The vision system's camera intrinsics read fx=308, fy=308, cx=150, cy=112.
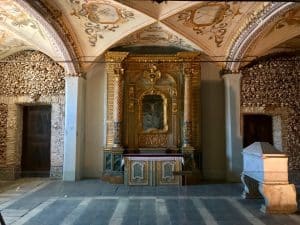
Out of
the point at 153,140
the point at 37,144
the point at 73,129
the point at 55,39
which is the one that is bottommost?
the point at 37,144

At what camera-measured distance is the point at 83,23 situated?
7.43m

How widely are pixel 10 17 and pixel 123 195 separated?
185 inches

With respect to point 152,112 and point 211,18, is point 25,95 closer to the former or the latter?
point 152,112

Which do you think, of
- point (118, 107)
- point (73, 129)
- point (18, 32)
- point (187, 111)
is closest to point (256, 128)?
point (187, 111)

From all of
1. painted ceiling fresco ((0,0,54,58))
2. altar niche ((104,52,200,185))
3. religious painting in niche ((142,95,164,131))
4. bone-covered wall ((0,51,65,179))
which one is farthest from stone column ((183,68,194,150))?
painted ceiling fresco ((0,0,54,58))

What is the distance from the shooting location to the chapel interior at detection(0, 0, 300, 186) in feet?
25.7

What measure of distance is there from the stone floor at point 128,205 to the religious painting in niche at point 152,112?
6.28 feet

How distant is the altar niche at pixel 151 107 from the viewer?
327 inches

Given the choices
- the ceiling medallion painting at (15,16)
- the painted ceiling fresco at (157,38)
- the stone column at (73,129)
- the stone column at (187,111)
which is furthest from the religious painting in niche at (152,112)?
the ceiling medallion painting at (15,16)

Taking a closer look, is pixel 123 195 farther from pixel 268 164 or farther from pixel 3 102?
pixel 3 102

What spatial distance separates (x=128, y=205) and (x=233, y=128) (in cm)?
418

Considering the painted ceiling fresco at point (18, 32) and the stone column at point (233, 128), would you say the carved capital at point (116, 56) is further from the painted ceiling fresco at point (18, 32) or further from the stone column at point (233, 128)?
the stone column at point (233, 128)

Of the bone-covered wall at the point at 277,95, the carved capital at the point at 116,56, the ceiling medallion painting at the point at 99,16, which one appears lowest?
the bone-covered wall at the point at 277,95

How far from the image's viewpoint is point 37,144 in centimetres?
919
